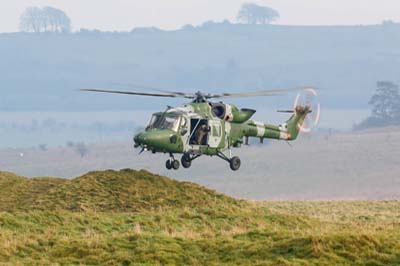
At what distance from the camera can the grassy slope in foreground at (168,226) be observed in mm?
31484

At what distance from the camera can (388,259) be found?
30.5 m

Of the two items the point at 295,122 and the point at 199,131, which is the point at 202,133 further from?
the point at 295,122

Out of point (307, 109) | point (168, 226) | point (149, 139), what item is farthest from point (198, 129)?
point (307, 109)

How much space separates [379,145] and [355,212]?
145761 mm

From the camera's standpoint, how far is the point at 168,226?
4044cm

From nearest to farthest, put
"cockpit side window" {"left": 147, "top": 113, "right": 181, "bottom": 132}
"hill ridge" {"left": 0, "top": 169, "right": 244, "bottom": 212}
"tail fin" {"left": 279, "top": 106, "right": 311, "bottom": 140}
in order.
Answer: "cockpit side window" {"left": 147, "top": 113, "right": 181, "bottom": 132} → "hill ridge" {"left": 0, "top": 169, "right": 244, "bottom": 212} → "tail fin" {"left": 279, "top": 106, "right": 311, "bottom": 140}

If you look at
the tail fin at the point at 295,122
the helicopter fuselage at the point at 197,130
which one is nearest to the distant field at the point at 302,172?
the tail fin at the point at 295,122

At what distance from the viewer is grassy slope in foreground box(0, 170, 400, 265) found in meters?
31.5

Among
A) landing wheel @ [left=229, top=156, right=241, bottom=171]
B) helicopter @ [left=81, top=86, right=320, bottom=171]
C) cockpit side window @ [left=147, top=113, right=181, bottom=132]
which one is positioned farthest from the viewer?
landing wheel @ [left=229, top=156, right=241, bottom=171]

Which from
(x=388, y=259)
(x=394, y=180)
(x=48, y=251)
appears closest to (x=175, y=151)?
(x=48, y=251)

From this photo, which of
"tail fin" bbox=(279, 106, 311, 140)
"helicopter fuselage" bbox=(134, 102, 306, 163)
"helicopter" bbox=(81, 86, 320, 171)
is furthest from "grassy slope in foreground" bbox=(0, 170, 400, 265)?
"tail fin" bbox=(279, 106, 311, 140)

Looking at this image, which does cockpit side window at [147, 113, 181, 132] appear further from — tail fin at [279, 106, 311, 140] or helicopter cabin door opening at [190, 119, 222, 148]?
tail fin at [279, 106, 311, 140]

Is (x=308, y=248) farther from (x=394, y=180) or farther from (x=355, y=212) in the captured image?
(x=394, y=180)

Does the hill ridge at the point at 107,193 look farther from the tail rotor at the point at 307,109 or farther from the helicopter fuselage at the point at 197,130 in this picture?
the tail rotor at the point at 307,109
